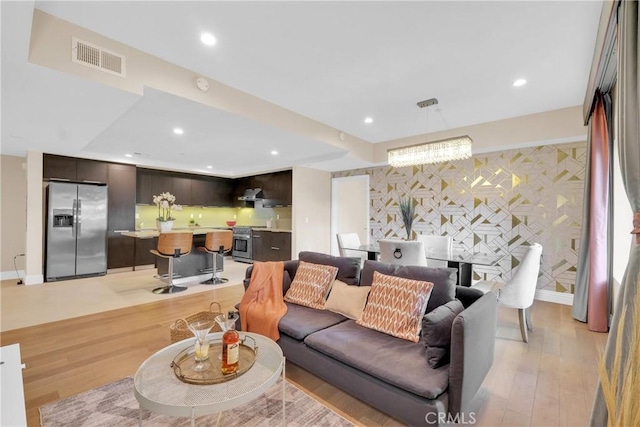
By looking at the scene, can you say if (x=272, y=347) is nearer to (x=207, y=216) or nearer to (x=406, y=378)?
(x=406, y=378)

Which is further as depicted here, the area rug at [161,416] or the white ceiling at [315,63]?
the white ceiling at [315,63]

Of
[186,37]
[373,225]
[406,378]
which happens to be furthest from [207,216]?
[406,378]

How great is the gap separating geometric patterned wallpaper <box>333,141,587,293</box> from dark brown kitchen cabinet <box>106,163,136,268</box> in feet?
19.1

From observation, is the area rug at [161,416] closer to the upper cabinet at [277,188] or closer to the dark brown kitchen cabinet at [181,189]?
the upper cabinet at [277,188]

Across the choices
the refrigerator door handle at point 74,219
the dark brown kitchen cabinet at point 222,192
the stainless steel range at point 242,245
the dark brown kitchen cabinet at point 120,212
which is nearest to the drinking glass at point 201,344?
the refrigerator door handle at point 74,219

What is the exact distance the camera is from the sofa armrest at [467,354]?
1.54 metres

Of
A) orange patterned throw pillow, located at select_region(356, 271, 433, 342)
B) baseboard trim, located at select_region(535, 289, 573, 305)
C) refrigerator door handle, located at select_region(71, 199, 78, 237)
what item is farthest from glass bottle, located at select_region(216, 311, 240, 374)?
refrigerator door handle, located at select_region(71, 199, 78, 237)

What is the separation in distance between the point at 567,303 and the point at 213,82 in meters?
5.66

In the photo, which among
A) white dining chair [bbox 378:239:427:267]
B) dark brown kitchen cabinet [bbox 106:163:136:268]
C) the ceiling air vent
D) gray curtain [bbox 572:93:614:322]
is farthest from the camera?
dark brown kitchen cabinet [bbox 106:163:136:268]

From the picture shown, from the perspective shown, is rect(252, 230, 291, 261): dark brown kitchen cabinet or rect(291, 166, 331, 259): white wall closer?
rect(291, 166, 331, 259): white wall

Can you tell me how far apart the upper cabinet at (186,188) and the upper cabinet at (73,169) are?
2.77 feet

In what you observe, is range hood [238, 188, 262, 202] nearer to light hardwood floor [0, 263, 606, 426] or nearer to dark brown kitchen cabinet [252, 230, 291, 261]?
dark brown kitchen cabinet [252, 230, 291, 261]

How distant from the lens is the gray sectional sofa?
154 centimetres

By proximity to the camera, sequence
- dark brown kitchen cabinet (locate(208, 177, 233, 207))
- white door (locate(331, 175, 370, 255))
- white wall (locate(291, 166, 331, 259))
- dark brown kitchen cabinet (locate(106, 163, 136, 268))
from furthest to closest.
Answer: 1. dark brown kitchen cabinet (locate(208, 177, 233, 207))
2. white door (locate(331, 175, 370, 255))
3. white wall (locate(291, 166, 331, 259))
4. dark brown kitchen cabinet (locate(106, 163, 136, 268))
